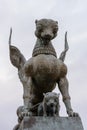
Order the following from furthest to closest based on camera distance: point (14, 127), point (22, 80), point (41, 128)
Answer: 1. point (22, 80)
2. point (14, 127)
3. point (41, 128)

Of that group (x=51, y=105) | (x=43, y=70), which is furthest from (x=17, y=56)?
(x=51, y=105)

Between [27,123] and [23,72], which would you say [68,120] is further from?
[23,72]

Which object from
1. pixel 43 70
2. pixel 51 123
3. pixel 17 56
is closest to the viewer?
pixel 51 123

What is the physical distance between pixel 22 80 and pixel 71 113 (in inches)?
58.2

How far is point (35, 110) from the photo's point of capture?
767 cm

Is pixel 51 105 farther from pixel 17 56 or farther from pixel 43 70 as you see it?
pixel 17 56

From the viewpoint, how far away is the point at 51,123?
6.83m

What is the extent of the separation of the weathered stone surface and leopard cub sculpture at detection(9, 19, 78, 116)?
26cm

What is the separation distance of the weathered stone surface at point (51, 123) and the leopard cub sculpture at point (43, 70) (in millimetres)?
255

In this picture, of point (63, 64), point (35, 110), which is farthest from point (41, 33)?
point (35, 110)

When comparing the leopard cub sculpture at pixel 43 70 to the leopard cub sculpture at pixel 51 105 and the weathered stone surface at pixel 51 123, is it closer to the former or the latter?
the weathered stone surface at pixel 51 123

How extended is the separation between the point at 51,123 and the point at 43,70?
1111mm

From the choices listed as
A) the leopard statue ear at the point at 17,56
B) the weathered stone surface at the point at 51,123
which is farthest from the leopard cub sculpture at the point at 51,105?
the leopard statue ear at the point at 17,56

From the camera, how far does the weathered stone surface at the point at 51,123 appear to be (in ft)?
22.1
